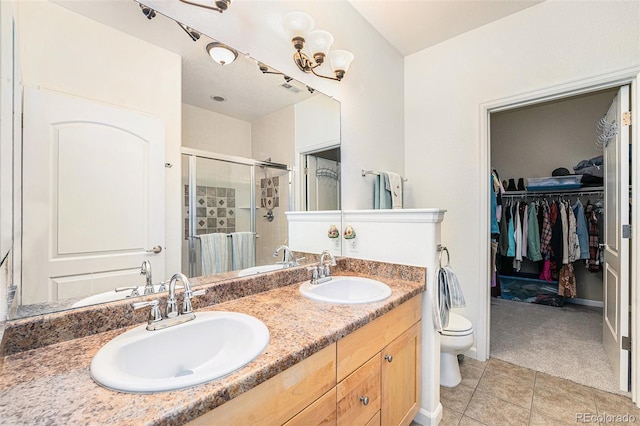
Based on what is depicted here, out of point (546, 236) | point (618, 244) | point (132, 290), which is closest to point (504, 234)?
point (546, 236)

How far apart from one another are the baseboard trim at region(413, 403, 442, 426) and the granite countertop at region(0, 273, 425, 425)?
953 millimetres

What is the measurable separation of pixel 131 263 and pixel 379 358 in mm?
1072

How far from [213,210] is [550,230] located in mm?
4121

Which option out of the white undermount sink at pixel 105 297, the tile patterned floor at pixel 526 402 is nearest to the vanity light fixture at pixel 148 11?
the white undermount sink at pixel 105 297

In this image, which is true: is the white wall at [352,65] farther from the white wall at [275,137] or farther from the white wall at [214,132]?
the white wall at [214,132]

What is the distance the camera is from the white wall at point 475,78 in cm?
189

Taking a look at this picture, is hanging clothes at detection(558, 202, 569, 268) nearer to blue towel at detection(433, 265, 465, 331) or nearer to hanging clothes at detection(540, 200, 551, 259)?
hanging clothes at detection(540, 200, 551, 259)

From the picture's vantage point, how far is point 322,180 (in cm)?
190


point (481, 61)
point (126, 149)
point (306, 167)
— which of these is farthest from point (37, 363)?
point (481, 61)

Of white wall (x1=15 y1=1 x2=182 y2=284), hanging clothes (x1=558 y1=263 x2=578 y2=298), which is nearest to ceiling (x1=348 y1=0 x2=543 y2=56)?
white wall (x1=15 y1=1 x2=182 y2=284)

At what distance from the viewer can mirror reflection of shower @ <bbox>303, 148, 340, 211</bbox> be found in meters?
1.82

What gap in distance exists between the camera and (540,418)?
5.28 feet

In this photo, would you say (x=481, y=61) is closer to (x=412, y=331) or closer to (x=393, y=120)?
(x=393, y=120)

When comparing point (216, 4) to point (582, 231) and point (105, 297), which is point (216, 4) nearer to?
point (105, 297)
